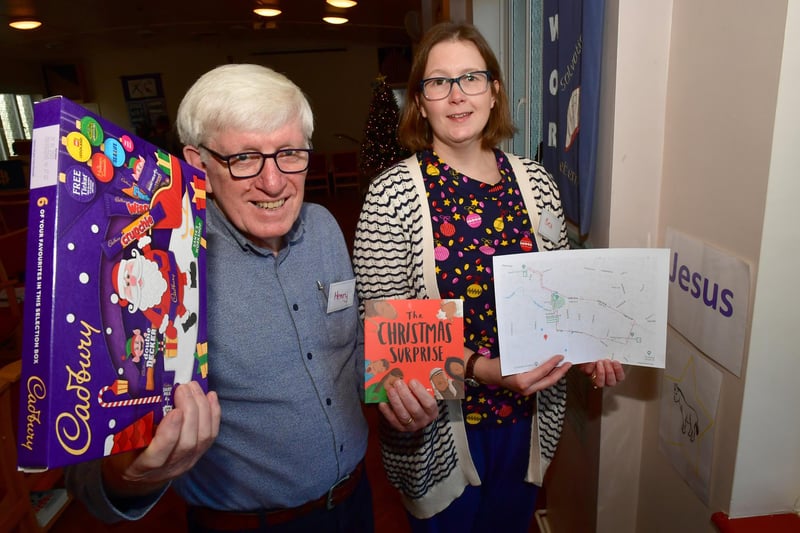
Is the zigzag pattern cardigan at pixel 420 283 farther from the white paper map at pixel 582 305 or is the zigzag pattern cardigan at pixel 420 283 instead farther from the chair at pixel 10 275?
the chair at pixel 10 275

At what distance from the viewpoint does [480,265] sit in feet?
4.76

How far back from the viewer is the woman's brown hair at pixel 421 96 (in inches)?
59.1

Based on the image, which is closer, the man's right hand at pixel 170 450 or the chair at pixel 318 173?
the man's right hand at pixel 170 450

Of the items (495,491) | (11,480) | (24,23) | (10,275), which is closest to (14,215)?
(10,275)

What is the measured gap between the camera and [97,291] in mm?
602

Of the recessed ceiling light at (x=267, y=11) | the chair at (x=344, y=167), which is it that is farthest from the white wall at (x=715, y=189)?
the chair at (x=344, y=167)

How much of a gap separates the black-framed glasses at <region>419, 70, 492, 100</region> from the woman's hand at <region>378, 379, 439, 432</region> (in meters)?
0.81

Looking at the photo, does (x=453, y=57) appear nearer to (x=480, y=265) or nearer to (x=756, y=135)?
(x=480, y=265)

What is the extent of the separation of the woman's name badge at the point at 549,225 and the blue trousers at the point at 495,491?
59cm

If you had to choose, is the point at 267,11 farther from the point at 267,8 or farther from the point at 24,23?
the point at 24,23

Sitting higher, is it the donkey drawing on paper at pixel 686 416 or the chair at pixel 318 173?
the chair at pixel 318 173

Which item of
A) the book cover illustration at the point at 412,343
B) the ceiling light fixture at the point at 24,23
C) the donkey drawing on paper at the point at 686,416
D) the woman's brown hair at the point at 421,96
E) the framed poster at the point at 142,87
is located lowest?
the donkey drawing on paper at the point at 686,416

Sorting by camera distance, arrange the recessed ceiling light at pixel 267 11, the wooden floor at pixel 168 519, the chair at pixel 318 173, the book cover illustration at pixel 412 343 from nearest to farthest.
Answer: the book cover illustration at pixel 412 343 → the wooden floor at pixel 168 519 → the recessed ceiling light at pixel 267 11 → the chair at pixel 318 173

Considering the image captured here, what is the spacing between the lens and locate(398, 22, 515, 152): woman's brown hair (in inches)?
59.1
